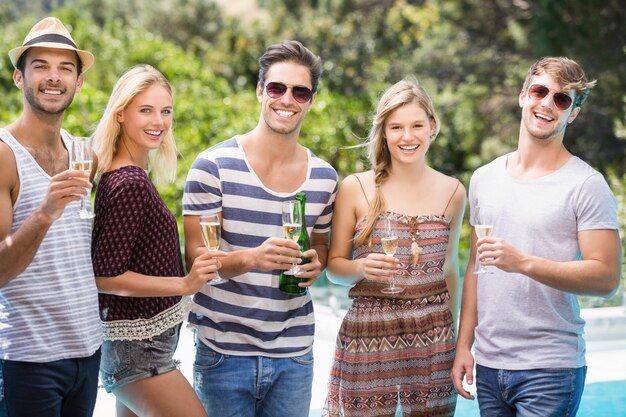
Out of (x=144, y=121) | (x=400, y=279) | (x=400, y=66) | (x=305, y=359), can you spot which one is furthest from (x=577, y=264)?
(x=400, y=66)

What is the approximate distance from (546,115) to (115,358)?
212 centimetres

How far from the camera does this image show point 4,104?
1903 cm

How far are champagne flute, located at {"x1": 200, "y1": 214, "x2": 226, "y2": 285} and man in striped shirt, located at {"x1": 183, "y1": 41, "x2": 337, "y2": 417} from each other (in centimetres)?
18

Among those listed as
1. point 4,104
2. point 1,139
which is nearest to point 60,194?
point 1,139

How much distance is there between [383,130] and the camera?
407 cm

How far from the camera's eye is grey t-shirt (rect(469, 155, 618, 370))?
3578mm

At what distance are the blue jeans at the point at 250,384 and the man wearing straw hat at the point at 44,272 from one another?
1.71ft

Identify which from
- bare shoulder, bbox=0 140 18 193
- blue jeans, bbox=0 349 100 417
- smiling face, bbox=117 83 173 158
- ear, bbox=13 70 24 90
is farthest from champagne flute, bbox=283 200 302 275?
ear, bbox=13 70 24 90

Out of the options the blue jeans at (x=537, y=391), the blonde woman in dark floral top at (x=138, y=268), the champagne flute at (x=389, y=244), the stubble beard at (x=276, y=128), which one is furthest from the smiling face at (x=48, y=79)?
the blue jeans at (x=537, y=391)

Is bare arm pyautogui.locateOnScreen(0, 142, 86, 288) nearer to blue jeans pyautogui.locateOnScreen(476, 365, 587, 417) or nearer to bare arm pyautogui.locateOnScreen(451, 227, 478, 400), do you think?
bare arm pyautogui.locateOnScreen(451, 227, 478, 400)

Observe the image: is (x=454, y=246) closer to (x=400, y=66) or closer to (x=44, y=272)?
(x=44, y=272)

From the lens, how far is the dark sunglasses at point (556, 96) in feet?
12.1

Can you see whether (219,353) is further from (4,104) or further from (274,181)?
(4,104)

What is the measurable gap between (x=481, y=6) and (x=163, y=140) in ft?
75.0
